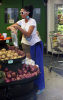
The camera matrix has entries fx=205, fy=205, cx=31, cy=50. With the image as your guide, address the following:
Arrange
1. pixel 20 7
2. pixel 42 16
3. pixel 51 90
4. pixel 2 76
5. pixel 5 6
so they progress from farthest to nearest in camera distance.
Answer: pixel 42 16
pixel 20 7
pixel 5 6
pixel 51 90
pixel 2 76

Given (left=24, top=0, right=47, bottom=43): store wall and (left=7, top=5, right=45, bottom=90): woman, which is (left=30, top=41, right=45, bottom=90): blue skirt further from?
(left=24, top=0, right=47, bottom=43): store wall

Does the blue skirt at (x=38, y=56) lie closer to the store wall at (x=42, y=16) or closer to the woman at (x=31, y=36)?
the woman at (x=31, y=36)

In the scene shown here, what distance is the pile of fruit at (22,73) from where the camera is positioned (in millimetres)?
3175

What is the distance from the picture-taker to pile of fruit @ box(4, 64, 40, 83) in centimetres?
318

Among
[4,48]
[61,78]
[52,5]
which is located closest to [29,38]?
[4,48]

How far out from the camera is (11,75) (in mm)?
3258

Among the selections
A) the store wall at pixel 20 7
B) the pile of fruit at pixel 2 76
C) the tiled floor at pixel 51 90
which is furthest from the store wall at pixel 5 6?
the pile of fruit at pixel 2 76

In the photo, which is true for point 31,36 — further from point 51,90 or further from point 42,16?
point 42,16

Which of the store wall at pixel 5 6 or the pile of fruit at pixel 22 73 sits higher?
the store wall at pixel 5 6

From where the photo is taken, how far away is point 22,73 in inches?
133

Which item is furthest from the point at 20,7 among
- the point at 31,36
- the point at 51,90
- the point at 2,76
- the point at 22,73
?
the point at 2,76

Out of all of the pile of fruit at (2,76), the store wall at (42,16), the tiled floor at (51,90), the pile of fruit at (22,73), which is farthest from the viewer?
the store wall at (42,16)

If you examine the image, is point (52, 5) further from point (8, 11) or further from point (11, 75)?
point (11, 75)

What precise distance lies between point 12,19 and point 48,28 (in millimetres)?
1558
